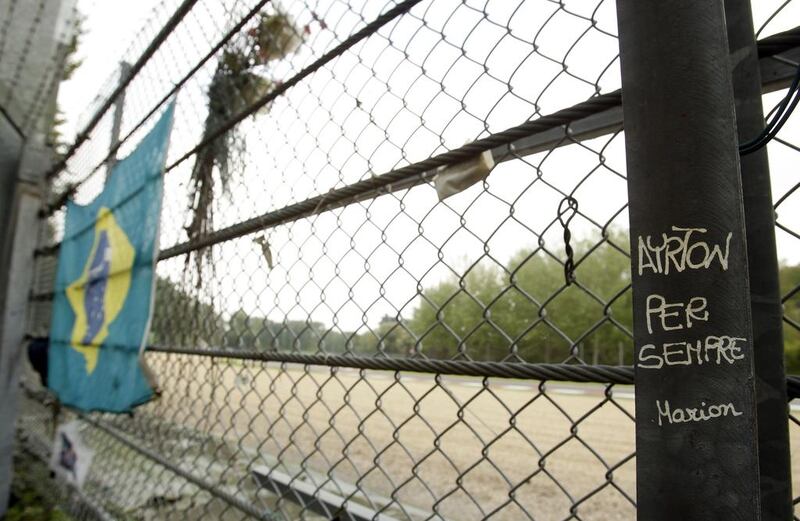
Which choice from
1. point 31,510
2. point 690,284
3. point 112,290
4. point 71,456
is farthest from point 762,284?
point 31,510

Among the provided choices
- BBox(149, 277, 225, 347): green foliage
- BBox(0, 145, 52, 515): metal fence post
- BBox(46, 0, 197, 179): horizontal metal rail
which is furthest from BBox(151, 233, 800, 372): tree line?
BBox(0, 145, 52, 515): metal fence post

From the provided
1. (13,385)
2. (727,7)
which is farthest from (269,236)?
(13,385)

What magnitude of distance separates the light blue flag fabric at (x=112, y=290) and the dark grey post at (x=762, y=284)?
2.02m

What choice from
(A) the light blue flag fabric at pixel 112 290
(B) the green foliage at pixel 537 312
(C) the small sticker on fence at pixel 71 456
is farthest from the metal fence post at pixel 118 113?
(B) the green foliage at pixel 537 312

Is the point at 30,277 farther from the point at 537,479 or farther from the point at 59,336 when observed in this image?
the point at 537,479

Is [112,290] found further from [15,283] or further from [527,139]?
[527,139]

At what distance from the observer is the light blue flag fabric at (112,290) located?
6.95ft

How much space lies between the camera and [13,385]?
3619 mm

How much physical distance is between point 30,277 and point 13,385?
0.83 metres

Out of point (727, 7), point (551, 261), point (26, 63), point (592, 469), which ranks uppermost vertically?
point (26, 63)

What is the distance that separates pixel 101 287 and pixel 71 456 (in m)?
1.09

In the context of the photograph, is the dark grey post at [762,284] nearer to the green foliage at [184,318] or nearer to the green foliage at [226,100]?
the green foliage at [226,100]

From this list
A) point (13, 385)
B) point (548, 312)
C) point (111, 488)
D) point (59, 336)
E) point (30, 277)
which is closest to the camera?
point (548, 312)

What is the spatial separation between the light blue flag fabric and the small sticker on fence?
0.64 ft
